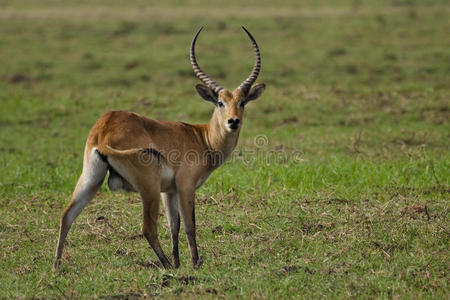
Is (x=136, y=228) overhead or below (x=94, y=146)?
below

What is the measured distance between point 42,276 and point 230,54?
1324 cm

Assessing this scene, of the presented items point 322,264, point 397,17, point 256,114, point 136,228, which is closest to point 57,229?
point 136,228

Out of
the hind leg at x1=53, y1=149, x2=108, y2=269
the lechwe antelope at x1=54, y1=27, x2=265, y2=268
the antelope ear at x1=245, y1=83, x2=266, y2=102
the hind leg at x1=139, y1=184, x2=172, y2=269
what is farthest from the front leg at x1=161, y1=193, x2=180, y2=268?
the antelope ear at x1=245, y1=83, x2=266, y2=102

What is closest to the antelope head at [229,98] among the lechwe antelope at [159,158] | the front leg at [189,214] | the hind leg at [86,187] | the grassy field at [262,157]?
the lechwe antelope at [159,158]

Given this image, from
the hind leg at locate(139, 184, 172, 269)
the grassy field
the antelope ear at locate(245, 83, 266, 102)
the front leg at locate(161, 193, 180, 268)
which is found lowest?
the grassy field

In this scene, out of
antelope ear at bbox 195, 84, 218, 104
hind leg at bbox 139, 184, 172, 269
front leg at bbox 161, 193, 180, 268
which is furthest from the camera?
antelope ear at bbox 195, 84, 218, 104

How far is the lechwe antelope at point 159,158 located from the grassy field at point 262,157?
16.1 inches

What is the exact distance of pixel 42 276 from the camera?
17.1 feet

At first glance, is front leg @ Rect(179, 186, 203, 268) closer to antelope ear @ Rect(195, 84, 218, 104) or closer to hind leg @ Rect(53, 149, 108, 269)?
hind leg @ Rect(53, 149, 108, 269)

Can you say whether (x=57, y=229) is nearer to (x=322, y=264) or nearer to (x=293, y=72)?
(x=322, y=264)

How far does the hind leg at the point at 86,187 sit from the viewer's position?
542 centimetres

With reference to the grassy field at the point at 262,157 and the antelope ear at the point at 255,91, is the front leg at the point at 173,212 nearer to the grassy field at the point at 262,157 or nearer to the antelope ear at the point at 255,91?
the grassy field at the point at 262,157

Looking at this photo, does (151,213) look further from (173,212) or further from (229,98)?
(229,98)

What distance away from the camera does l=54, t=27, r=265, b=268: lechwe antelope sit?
5.37m
